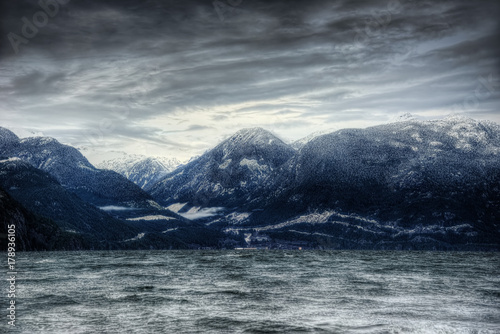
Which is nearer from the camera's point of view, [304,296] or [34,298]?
[34,298]

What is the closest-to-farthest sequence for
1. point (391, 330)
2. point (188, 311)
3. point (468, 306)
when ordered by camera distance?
point (391, 330) → point (188, 311) → point (468, 306)

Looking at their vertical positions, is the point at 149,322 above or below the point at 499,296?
above

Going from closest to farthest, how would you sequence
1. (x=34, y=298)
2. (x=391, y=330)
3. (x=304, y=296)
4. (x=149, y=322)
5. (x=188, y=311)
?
1. (x=391, y=330)
2. (x=149, y=322)
3. (x=188, y=311)
4. (x=34, y=298)
5. (x=304, y=296)

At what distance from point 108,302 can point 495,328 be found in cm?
4315

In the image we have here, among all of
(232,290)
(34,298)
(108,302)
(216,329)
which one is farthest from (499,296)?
(34,298)

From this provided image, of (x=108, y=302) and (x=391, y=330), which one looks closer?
(x=391, y=330)

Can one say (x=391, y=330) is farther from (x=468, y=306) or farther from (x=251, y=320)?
(x=468, y=306)

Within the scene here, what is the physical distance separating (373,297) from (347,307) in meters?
13.9


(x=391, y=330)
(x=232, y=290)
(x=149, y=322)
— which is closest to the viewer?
(x=391, y=330)

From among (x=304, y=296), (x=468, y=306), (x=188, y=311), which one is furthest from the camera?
(x=304, y=296)

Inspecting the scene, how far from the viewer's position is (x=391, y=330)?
41.9m

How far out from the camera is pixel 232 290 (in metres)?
81.5

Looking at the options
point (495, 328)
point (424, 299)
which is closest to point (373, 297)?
point (424, 299)

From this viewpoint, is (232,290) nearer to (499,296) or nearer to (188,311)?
(188,311)
